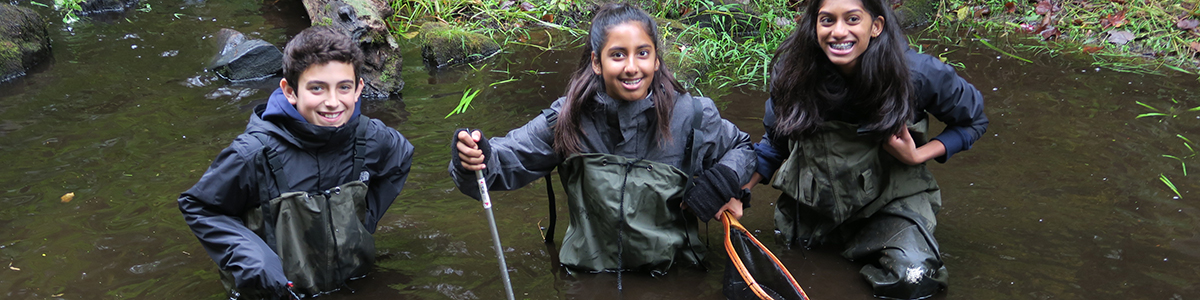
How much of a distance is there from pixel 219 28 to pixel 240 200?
17.1 feet

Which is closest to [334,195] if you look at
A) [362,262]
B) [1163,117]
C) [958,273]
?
[362,262]

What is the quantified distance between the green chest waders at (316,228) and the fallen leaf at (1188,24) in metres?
6.27

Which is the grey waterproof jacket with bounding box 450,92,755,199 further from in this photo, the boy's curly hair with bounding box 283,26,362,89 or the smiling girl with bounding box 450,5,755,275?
the boy's curly hair with bounding box 283,26,362,89

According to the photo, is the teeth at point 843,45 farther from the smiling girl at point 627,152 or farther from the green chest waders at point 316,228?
the green chest waders at point 316,228

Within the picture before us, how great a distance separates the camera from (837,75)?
2883 millimetres

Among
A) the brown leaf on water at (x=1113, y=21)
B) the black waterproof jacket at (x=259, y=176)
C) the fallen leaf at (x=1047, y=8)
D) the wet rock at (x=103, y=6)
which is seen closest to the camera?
the black waterproof jacket at (x=259, y=176)

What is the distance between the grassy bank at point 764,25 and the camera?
573 centimetres

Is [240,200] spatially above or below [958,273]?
above

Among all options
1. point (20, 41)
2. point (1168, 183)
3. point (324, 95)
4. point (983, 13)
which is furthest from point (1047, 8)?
point (20, 41)

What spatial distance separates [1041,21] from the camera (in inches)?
270

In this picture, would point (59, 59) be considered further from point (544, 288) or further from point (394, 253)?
point (544, 288)

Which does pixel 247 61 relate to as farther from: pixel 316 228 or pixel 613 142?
pixel 613 142

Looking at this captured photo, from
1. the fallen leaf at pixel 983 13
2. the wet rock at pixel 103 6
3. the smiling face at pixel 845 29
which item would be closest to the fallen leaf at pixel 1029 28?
the fallen leaf at pixel 983 13

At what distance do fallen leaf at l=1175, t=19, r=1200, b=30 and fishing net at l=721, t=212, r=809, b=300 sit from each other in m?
5.12
